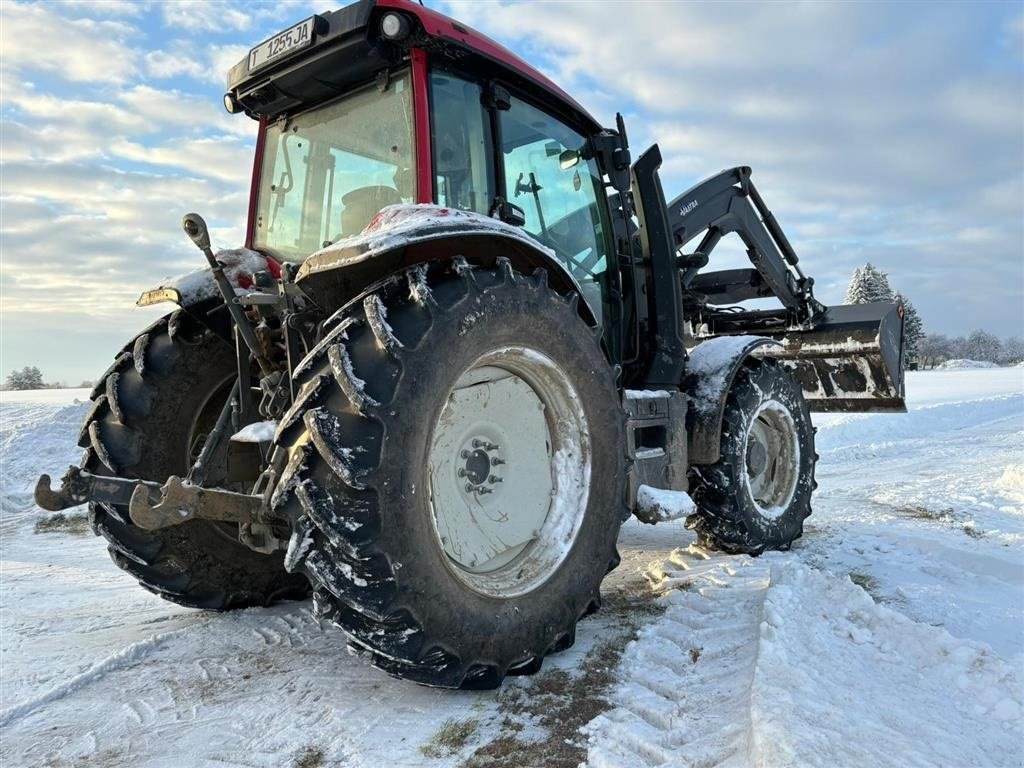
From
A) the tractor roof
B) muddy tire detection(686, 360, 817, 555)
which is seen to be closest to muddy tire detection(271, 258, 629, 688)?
the tractor roof

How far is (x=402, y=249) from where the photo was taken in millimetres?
2576

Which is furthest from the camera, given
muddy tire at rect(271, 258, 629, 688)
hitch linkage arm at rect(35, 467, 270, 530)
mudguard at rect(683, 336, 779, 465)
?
mudguard at rect(683, 336, 779, 465)

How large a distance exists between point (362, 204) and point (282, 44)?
2.52ft

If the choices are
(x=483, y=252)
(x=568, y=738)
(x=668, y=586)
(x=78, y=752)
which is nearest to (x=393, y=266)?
(x=483, y=252)

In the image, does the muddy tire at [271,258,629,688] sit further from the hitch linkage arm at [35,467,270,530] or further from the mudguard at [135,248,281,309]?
the mudguard at [135,248,281,309]

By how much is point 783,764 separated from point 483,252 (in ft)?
6.39

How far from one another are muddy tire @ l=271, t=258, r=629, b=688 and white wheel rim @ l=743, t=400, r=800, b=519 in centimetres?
195

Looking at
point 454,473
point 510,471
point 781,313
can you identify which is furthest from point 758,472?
point 454,473

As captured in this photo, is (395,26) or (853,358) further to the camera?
(853,358)

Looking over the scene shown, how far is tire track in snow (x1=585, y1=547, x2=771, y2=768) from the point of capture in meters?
2.05

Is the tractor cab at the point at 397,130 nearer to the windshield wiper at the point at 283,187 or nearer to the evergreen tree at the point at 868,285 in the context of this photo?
the windshield wiper at the point at 283,187

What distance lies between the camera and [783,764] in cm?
176

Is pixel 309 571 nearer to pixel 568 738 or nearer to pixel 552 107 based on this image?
pixel 568 738

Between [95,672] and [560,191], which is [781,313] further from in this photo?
[95,672]
